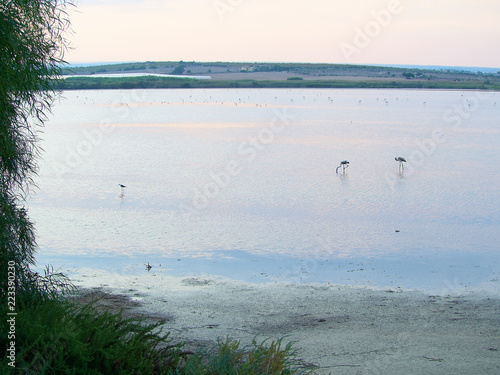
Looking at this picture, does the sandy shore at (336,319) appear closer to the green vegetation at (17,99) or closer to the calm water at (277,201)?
the calm water at (277,201)

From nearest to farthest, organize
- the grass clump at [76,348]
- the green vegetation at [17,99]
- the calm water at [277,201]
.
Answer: the grass clump at [76,348] → the green vegetation at [17,99] → the calm water at [277,201]

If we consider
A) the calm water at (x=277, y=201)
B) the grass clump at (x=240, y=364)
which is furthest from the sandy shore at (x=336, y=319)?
the grass clump at (x=240, y=364)

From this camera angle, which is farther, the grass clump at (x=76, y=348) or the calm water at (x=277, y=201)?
the calm water at (x=277, y=201)

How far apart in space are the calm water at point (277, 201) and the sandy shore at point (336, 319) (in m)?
1.13

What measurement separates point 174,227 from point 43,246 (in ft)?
12.0

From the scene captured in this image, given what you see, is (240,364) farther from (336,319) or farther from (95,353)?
(336,319)

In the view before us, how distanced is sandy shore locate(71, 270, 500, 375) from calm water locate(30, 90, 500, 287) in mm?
1129

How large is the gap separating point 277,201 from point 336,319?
10622 millimetres

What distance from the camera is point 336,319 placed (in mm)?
10430

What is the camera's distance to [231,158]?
1186 inches

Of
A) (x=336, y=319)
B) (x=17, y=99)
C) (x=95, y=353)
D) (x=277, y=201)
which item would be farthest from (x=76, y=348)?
(x=277, y=201)

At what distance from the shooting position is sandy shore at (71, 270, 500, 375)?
868cm

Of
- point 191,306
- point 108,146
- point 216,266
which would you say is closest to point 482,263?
point 216,266

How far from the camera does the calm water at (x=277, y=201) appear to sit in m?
14.5
